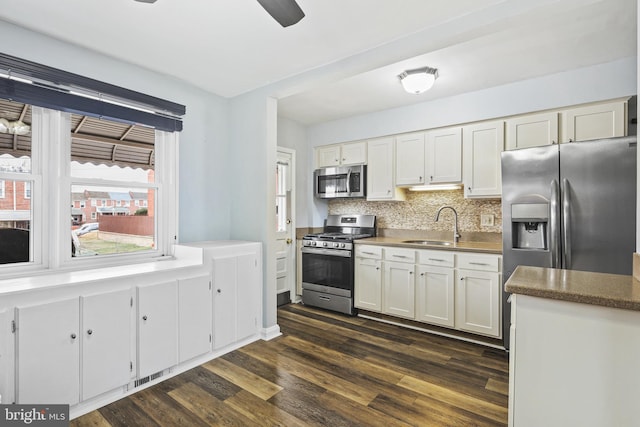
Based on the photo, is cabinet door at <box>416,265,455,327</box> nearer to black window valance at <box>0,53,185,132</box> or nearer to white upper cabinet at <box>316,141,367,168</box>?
white upper cabinet at <box>316,141,367,168</box>

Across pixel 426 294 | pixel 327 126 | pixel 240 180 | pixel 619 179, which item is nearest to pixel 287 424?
pixel 426 294

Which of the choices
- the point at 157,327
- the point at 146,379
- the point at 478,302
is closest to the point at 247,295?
the point at 157,327

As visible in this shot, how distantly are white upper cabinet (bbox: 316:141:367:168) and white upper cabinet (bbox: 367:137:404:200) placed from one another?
0.11m

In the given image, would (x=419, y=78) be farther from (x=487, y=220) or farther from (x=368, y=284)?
(x=368, y=284)

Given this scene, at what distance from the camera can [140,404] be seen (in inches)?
83.0

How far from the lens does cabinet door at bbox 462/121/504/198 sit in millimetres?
3250

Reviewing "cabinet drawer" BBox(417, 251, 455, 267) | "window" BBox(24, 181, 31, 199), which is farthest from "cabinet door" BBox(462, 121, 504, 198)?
"window" BBox(24, 181, 31, 199)

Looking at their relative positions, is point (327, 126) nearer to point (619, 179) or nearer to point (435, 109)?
point (435, 109)

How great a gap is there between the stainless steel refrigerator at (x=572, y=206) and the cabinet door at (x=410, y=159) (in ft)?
3.36

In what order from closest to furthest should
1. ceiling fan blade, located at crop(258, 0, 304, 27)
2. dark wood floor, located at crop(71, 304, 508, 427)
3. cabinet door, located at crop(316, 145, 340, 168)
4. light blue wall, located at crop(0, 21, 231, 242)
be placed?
1. ceiling fan blade, located at crop(258, 0, 304, 27)
2. dark wood floor, located at crop(71, 304, 508, 427)
3. light blue wall, located at crop(0, 21, 231, 242)
4. cabinet door, located at crop(316, 145, 340, 168)

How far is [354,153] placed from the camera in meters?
4.30

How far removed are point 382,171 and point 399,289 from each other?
56.9 inches

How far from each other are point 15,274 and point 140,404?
3.92 feet

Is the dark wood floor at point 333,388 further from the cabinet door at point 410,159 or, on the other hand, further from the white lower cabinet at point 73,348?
the cabinet door at point 410,159
